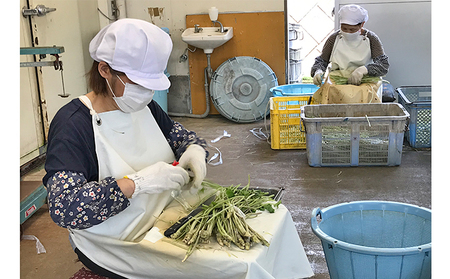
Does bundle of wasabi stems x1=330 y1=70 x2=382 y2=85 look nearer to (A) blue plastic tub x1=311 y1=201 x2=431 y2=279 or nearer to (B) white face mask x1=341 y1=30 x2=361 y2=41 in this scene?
(B) white face mask x1=341 y1=30 x2=361 y2=41

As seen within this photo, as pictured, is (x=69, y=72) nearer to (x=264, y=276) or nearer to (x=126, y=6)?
(x=126, y=6)

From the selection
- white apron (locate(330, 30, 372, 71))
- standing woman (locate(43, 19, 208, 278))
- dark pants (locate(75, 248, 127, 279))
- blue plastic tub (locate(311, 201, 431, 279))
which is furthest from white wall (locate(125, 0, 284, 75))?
dark pants (locate(75, 248, 127, 279))

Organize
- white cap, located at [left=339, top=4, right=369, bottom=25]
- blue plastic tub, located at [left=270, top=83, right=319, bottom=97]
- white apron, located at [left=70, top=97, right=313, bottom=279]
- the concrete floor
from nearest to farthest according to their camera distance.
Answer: white apron, located at [left=70, top=97, right=313, bottom=279] → the concrete floor → white cap, located at [left=339, top=4, right=369, bottom=25] → blue plastic tub, located at [left=270, top=83, right=319, bottom=97]

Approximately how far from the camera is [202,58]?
22.3 ft

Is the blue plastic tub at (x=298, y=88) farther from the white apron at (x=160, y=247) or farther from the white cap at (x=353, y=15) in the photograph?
the white apron at (x=160, y=247)

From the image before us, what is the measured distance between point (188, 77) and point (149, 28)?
520 cm

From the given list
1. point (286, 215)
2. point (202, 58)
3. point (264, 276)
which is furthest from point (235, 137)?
point (264, 276)

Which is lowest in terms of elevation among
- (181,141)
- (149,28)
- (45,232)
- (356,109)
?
(45,232)

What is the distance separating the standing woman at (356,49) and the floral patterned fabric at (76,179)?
11.3ft

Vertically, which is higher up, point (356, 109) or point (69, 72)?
point (69, 72)

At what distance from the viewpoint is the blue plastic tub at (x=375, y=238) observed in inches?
70.0

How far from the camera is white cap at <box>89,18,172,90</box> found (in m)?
1.71

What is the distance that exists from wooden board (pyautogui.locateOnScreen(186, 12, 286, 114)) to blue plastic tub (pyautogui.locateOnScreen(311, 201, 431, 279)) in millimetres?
4686

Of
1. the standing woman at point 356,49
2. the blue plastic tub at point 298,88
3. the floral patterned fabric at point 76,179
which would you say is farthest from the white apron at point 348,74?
the floral patterned fabric at point 76,179
